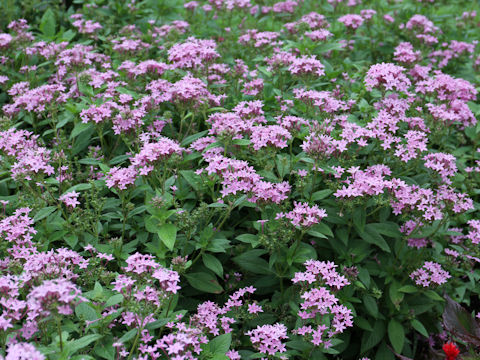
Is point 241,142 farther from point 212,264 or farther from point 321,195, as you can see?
point 212,264

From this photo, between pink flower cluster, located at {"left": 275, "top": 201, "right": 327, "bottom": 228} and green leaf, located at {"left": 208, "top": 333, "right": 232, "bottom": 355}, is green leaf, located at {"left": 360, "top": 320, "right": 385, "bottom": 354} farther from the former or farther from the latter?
green leaf, located at {"left": 208, "top": 333, "right": 232, "bottom": 355}

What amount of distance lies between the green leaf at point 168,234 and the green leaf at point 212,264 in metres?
0.41

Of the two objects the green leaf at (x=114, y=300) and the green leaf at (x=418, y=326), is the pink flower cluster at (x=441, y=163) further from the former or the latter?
the green leaf at (x=114, y=300)

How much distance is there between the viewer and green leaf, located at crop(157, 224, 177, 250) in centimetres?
314

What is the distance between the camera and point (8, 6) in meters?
6.56

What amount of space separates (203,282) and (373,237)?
1.36 meters

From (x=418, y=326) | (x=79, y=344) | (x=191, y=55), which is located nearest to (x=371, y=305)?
(x=418, y=326)

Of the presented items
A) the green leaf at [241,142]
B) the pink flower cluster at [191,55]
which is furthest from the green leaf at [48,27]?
the green leaf at [241,142]

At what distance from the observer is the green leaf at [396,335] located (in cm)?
376

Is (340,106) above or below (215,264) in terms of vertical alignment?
above

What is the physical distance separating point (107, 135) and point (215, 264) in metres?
1.96

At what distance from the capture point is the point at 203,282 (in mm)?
3568

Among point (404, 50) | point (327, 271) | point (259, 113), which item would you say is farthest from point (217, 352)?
point (404, 50)

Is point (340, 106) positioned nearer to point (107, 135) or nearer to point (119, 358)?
point (107, 135)
